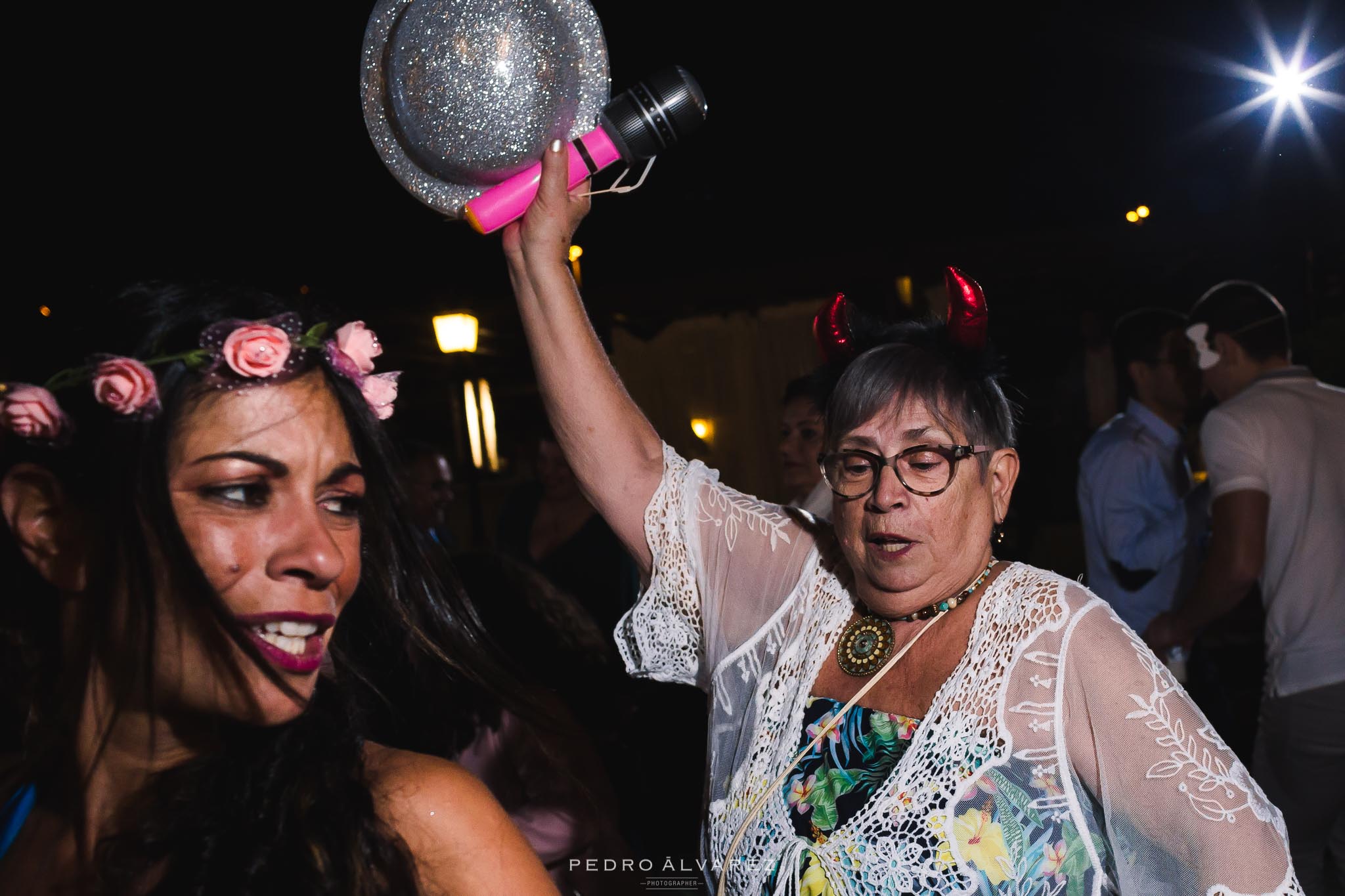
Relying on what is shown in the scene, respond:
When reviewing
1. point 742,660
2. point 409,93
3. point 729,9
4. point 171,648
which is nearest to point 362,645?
point 171,648

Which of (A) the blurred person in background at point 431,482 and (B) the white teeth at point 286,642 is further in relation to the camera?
(A) the blurred person in background at point 431,482

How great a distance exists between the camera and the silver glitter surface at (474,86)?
140 cm

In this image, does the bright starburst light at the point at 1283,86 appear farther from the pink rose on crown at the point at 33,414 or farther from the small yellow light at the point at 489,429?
the small yellow light at the point at 489,429

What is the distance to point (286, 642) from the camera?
41.4 inches

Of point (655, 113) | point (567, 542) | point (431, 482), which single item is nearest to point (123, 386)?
point (655, 113)

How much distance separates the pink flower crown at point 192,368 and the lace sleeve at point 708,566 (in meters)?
0.80

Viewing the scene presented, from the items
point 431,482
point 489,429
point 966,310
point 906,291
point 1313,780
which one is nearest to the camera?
point 966,310

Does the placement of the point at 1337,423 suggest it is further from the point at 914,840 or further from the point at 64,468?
the point at 64,468

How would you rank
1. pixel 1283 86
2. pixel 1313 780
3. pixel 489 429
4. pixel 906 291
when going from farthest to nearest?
pixel 489 429
pixel 906 291
pixel 1283 86
pixel 1313 780

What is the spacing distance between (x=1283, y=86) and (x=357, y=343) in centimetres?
667

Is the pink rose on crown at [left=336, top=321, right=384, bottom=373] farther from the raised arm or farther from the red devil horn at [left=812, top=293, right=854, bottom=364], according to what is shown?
the red devil horn at [left=812, top=293, right=854, bottom=364]

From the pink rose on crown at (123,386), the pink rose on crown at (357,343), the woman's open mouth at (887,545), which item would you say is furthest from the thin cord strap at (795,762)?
the pink rose on crown at (123,386)

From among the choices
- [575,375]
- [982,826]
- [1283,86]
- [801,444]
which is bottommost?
[982,826]

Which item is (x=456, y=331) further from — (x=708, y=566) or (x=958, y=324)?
(x=958, y=324)
